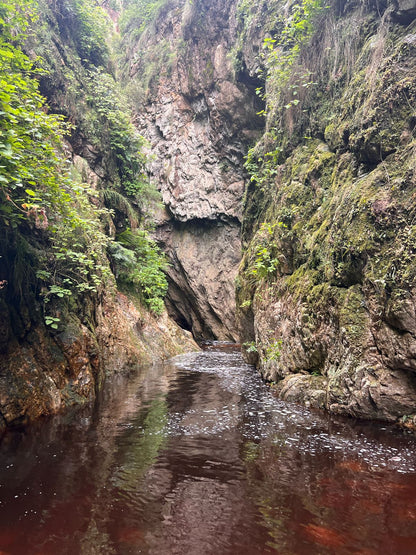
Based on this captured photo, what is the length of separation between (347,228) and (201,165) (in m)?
20.0

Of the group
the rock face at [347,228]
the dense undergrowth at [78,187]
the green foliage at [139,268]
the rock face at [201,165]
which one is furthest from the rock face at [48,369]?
the rock face at [201,165]

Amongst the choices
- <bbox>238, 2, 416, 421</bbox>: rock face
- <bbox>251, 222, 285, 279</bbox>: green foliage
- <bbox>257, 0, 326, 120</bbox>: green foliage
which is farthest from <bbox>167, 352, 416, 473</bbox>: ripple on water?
<bbox>257, 0, 326, 120</bbox>: green foliage

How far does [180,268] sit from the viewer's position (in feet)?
82.9

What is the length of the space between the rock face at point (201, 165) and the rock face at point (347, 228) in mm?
12939

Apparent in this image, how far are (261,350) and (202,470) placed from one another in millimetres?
6594

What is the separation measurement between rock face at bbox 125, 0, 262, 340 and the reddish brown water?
1832 cm

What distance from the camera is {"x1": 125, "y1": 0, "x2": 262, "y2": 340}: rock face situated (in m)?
23.8

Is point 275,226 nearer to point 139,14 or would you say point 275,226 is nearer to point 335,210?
point 335,210

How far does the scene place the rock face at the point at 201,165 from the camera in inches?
939

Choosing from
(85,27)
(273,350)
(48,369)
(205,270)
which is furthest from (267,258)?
(85,27)

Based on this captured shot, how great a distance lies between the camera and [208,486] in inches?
150

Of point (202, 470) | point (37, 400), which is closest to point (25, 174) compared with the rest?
point (37, 400)

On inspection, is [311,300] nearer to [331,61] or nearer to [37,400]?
[37,400]

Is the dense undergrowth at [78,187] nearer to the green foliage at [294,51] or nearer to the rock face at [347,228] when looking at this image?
the rock face at [347,228]
